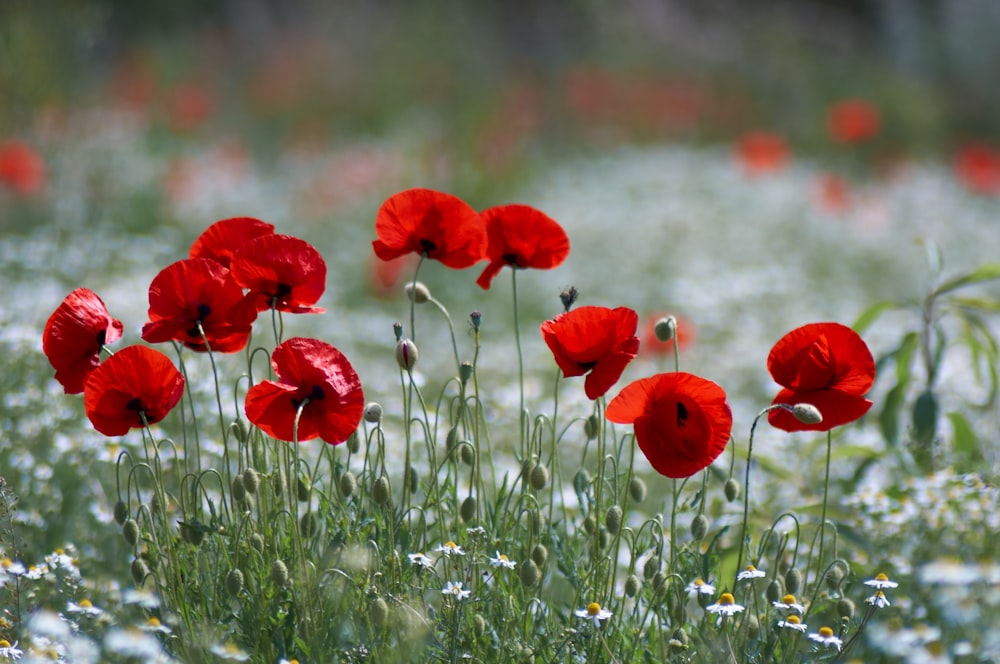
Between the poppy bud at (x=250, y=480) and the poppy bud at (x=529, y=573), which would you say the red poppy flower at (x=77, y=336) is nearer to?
the poppy bud at (x=250, y=480)

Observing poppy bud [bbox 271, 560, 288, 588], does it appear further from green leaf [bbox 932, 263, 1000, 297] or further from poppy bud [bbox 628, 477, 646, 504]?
green leaf [bbox 932, 263, 1000, 297]

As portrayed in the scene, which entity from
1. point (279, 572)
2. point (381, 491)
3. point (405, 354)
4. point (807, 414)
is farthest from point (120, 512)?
point (807, 414)

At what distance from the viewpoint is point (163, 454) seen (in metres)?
2.52

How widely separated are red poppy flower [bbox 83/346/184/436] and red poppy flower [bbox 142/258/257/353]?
5 centimetres

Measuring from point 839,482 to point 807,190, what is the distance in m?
5.85

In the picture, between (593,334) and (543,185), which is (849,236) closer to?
(543,185)

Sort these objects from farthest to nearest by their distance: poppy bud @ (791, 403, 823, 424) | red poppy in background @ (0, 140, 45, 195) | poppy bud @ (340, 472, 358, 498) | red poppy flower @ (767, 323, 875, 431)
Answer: red poppy in background @ (0, 140, 45, 195), poppy bud @ (340, 472, 358, 498), red poppy flower @ (767, 323, 875, 431), poppy bud @ (791, 403, 823, 424)

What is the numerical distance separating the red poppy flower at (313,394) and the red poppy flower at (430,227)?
0.85 feet

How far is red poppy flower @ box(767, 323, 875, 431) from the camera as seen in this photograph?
1.67 meters

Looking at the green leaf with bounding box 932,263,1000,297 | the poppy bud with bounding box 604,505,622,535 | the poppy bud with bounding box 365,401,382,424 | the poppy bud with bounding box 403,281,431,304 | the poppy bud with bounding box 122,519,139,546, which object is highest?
the green leaf with bounding box 932,263,1000,297

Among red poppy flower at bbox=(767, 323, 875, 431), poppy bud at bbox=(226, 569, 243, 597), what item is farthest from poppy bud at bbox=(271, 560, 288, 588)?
red poppy flower at bbox=(767, 323, 875, 431)

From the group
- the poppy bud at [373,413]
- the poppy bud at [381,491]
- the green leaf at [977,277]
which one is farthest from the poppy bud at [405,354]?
the green leaf at [977,277]

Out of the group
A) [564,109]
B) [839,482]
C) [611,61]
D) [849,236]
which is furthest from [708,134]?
[839,482]

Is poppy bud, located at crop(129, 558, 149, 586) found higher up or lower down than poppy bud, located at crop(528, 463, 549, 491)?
lower down
